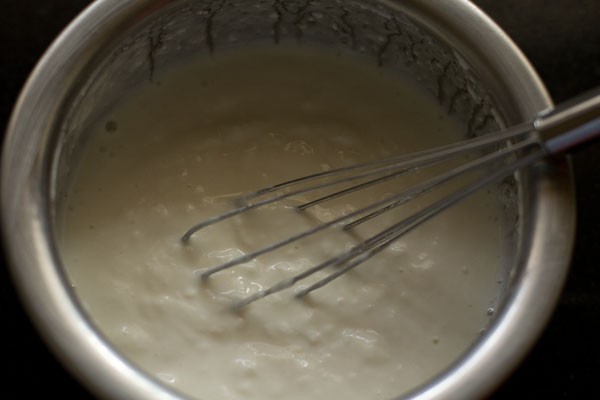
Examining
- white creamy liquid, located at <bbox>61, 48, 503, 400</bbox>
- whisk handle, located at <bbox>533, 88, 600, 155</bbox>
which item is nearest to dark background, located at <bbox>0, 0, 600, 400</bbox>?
white creamy liquid, located at <bbox>61, 48, 503, 400</bbox>

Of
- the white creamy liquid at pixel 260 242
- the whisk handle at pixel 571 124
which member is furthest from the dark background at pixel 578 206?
the whisk handle at pixel 571 124

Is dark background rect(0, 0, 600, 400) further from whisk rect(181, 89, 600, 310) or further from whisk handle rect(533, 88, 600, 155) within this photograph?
whisk handle rect(533, 88, 600, 155)

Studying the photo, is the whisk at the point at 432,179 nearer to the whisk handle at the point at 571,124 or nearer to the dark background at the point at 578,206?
the whisk handle at the point at 571,124

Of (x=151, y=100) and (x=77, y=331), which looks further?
(x=151, y=100)

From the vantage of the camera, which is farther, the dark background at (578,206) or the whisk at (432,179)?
the dark background at (578,206)

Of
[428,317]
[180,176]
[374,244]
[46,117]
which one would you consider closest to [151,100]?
[180,176]

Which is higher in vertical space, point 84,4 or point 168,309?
point 84,4

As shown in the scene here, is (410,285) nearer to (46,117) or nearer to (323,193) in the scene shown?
(323,193)

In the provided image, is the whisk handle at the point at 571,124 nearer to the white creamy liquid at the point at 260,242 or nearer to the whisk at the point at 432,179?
the whisk at the point at 432,179
